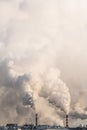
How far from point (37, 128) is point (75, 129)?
17730 millimetres

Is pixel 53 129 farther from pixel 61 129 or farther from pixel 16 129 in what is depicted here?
pixel 16 129

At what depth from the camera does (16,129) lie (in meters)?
189

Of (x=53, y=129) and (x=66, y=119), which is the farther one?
(x=66, y=119)

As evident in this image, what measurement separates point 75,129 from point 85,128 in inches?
198

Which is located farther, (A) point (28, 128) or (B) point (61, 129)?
(A) point (28, 128)

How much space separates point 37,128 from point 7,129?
17762 mm

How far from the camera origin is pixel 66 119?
19862cm

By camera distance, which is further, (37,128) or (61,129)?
(37,128)

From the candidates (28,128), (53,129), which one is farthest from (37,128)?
(53,129)

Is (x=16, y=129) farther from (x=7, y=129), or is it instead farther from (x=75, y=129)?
(x=75, y=129)

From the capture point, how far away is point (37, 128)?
620ft

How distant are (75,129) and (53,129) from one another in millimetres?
23494

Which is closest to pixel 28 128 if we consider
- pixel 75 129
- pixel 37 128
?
pixel 37 128

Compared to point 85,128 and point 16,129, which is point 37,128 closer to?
point 16,129
